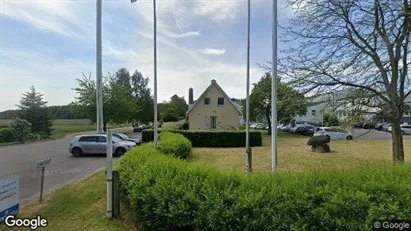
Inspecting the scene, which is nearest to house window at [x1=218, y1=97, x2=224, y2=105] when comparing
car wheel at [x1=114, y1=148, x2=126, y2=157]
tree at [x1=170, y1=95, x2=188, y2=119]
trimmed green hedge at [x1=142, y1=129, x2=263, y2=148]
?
trimmed green hedge at [x1=142, y1=129, x2=263, y2=148]

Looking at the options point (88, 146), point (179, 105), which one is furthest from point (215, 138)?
point (179, 105)

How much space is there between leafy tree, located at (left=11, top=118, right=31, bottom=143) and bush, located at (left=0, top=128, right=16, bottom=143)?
1.14ft

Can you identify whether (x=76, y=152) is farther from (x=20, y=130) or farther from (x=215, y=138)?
(x=20, y=130)

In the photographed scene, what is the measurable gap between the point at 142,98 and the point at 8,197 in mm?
59350

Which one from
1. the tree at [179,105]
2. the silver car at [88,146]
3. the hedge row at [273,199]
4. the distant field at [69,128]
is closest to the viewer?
the hedge row at [273,199]

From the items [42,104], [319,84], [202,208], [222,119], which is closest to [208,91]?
[222,119]

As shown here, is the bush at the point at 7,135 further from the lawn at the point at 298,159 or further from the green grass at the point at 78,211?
the green grass at the point at 78,211

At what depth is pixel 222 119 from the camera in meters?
37.4

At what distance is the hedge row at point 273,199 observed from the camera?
3.72 m

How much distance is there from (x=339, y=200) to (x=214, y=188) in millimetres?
1680

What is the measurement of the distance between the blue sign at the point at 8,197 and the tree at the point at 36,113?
35.3 meters

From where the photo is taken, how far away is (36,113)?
3922 centimetres

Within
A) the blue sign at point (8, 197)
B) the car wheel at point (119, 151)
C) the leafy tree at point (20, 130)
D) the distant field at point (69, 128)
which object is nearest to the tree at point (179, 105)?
the distant field at point (69, 128)

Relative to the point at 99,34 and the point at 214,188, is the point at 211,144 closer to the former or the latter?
the point at 99,34
